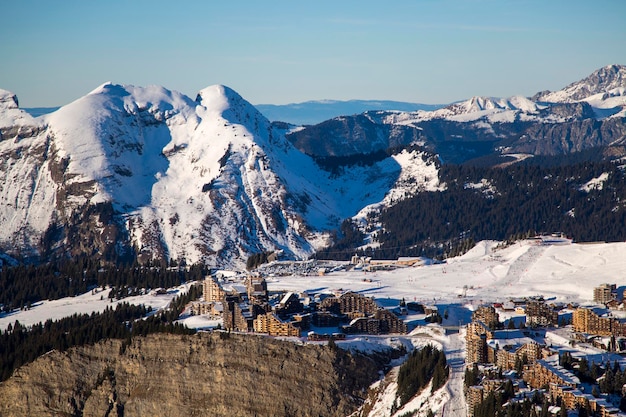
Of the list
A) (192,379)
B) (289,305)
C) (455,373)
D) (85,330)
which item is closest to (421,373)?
(455,373)

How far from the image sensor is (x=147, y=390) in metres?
141

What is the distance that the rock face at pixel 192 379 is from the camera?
12962 centimetres

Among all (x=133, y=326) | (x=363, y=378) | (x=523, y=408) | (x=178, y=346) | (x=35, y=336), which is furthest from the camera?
(x=35, y=336)

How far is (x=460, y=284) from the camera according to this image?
173625 millimetres

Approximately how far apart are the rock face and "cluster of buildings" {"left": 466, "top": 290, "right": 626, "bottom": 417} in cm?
1177

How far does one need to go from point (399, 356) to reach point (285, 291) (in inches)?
1333

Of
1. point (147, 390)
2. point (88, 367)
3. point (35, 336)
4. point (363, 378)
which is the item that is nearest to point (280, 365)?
point (363, 378)

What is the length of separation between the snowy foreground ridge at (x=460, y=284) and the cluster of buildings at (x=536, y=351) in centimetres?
408

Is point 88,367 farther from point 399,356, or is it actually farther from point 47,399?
point 399,356

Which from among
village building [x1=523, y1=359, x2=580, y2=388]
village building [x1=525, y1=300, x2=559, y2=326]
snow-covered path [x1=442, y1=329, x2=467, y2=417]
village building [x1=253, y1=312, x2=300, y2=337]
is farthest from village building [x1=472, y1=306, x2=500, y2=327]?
village building [x1=523, y1=359, x2=580, y2=388]

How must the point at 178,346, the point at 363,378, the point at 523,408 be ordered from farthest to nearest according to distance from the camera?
the point at 178,346 → the point at 363,378 → the point at 523,408

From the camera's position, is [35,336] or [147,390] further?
[35,336]

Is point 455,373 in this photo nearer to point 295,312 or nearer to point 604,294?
point 295,312

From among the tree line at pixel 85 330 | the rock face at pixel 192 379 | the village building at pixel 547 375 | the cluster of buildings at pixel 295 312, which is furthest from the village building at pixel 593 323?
Answer: the tree line at pixel 85 330
